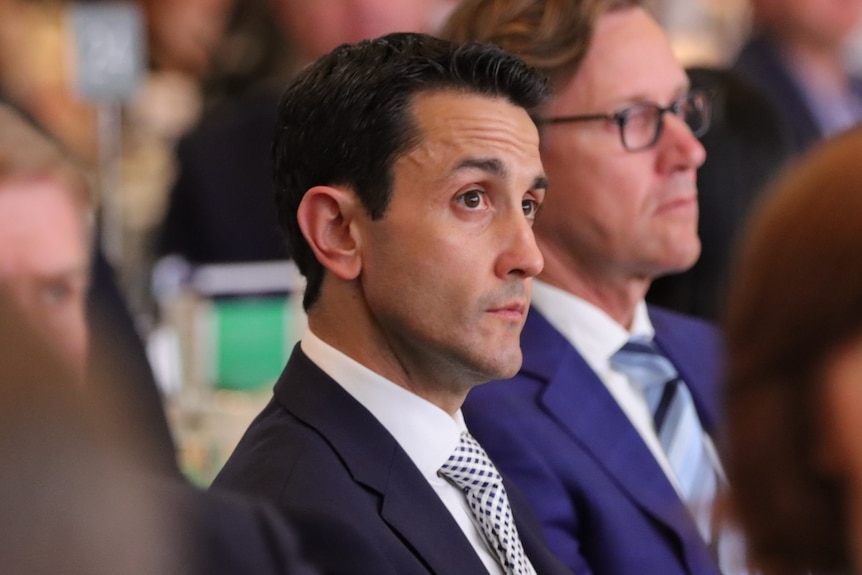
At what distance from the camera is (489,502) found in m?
1.78

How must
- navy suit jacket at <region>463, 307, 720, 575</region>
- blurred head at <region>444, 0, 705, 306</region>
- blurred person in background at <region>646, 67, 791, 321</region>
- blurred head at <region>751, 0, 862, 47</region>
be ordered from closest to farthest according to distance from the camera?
navy suit jacket at <region>463, 307, 720, 575</region>, blurred head at <region>444, 0, 705, 306</region>, blurred person in background at <region>646, 67, 791, 321</region>, blurred head at <region>751, 0, 862, 47</region>

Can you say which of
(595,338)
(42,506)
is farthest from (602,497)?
(42,506)

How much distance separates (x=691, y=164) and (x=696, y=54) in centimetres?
131

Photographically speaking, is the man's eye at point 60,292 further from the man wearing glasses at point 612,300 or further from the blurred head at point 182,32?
the blurred head at point 182,32

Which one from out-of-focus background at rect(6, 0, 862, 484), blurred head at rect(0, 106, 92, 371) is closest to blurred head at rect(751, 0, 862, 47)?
out-of-focus background at rect(6, 0, 862, 484)

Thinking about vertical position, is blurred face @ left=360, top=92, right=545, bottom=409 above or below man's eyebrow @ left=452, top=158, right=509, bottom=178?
below

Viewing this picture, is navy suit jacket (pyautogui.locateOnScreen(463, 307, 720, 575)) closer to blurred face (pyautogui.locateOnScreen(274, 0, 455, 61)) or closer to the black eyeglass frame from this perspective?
the black eyeglass frame

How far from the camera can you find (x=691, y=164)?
8.07 ft

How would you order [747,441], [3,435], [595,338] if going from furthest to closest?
[595,338], [747,441], [3,435]

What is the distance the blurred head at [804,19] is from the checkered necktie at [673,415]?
2.46 metres

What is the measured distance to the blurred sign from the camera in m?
4.03

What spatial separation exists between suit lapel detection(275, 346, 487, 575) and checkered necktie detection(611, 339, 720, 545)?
67 centimetres

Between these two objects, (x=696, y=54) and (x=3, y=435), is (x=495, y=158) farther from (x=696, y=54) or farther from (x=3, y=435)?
(x=696, y=54)

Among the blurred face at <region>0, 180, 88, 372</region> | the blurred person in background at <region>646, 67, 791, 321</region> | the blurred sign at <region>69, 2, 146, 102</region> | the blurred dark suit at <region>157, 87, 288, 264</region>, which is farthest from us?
the blurred sign at <region>69, 2, 146, 102</region>
